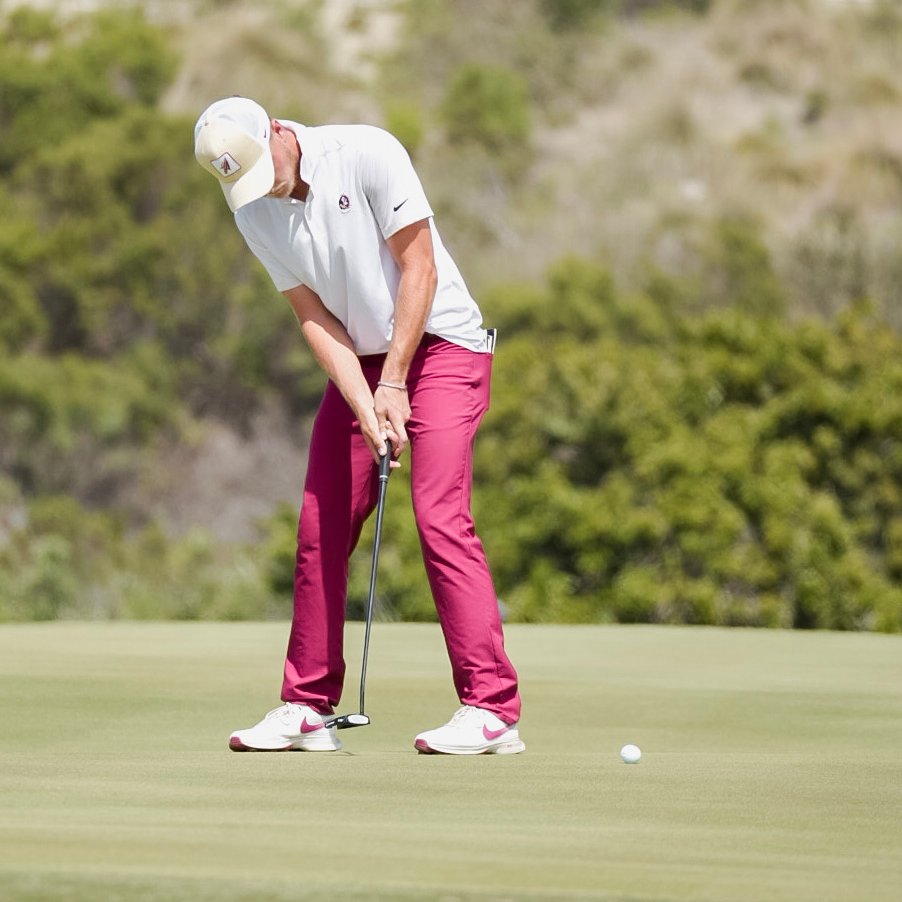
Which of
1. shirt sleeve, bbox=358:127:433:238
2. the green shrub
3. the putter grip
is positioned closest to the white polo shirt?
shirt sleeve, bbox=358:127:433:238

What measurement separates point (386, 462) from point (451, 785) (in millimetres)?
1176

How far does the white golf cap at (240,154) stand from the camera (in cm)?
502

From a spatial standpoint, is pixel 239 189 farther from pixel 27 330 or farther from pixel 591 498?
pixel 27 330

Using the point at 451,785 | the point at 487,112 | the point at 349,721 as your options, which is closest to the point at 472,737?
the point at 349,721

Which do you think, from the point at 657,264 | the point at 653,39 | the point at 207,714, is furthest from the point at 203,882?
the point at 653,39

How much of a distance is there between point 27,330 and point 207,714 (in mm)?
29265

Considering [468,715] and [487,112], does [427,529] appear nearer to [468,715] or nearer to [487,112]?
[468,715]

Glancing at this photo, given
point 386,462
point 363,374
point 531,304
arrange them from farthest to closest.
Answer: point 531,304 < point 363,374 < point 386,462

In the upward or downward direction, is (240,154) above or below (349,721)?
above

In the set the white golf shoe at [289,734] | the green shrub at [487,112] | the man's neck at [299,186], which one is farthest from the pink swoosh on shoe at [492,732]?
the green shrub at [487,112]

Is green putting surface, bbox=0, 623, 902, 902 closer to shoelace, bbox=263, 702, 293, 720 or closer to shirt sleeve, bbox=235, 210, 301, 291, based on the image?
shoelace, bbox=263, 702, 293, 720

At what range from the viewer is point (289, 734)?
5230 mm

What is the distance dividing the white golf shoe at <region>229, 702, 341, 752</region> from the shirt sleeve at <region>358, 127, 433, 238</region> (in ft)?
4.27

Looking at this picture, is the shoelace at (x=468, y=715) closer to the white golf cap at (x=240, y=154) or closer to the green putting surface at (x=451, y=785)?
the green putting surface at (x=451, y=785)
